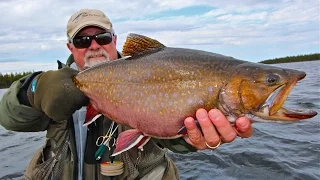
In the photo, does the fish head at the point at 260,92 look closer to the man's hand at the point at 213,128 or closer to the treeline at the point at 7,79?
the man's hand at the point at 213,128

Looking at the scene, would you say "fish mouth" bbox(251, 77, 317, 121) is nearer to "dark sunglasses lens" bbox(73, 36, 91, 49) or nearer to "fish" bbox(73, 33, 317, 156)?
"fish" bbox(73, 33, 317, 156)

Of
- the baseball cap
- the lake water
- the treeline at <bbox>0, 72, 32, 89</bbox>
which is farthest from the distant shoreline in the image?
the baseball cap

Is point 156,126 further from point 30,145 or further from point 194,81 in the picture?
point 30,145

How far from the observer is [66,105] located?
3.03 m

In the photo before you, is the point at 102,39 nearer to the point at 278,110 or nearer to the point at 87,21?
the point at 87,21

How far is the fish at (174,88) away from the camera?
8.16 ft

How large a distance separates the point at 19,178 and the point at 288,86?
5.48m

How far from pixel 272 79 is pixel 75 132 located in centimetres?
221

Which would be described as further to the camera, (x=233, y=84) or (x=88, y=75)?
(x=88, y=75)

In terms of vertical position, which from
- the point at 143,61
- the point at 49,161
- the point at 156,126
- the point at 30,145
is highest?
the point at 143,61

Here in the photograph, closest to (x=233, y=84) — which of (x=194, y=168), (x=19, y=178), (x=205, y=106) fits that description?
(x=205, y=106)

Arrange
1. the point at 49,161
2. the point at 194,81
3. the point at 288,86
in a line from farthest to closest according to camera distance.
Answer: the point at 49,161 → the point at 194,81 → the point at 288,86

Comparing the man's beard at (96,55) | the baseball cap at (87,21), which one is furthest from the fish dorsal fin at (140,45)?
the baseball cap at (87,21)

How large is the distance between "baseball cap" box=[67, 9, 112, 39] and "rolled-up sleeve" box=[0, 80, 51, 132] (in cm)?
129
